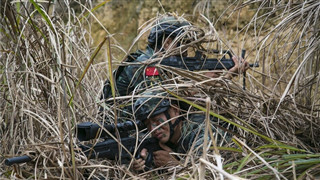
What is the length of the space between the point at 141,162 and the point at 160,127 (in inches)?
11.9

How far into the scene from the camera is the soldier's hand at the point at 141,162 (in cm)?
243

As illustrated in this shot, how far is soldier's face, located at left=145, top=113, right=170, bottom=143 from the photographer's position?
2.68 meters

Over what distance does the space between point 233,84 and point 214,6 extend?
10.7ft

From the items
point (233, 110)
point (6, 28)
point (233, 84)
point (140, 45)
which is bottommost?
point (140, 45)

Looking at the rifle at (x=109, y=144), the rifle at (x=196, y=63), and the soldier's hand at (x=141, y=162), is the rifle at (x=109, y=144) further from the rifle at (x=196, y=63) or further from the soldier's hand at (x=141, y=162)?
the rifle at (x=196, y=63)

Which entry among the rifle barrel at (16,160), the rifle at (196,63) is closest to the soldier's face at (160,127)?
the rifle at (196,63)

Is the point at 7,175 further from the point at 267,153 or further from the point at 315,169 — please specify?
the point at 315,169

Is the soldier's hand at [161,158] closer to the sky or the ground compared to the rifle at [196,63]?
closer to the ground

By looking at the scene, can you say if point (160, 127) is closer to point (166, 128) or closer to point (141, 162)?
point (166, 128)

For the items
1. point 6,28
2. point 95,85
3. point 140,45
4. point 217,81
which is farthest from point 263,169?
point 140,45

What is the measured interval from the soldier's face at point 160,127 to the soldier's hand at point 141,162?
15cm

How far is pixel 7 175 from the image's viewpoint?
2.38 metres

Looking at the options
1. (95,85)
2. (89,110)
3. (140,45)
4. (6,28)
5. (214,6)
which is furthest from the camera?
(140,45)

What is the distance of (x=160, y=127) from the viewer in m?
2.73
